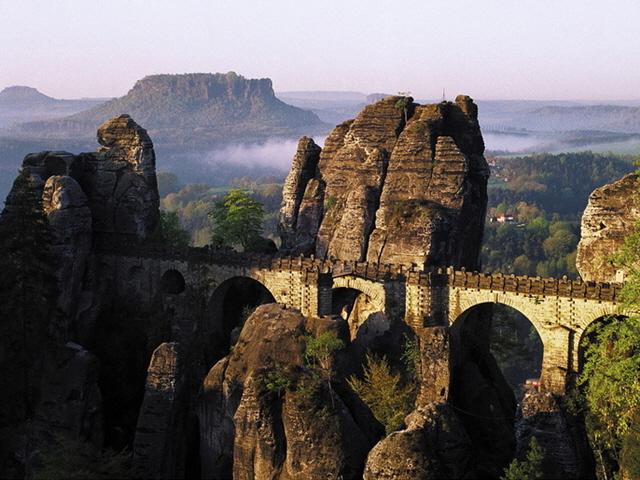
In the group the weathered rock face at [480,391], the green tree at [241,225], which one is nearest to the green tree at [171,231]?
the green tree at [241,225]

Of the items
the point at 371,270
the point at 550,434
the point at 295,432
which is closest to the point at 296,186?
the point at 371,270

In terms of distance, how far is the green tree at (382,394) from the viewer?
117ft

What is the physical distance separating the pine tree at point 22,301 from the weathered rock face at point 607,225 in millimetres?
32142

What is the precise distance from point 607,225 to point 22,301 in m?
33.9

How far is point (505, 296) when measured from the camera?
48438 mm

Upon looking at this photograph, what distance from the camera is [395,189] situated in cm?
5762

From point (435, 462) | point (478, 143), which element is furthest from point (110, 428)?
point (478, 143)

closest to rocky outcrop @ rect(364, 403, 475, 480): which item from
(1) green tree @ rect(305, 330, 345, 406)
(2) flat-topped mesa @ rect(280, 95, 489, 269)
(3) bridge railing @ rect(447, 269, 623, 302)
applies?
(1) green tree @ rect(305, 330, 345, 406)

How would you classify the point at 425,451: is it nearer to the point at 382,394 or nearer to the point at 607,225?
the point at 382,394

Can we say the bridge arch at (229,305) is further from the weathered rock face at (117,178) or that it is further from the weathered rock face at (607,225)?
the weathered rock face at (607,225)

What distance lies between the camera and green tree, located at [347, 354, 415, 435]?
35625mm

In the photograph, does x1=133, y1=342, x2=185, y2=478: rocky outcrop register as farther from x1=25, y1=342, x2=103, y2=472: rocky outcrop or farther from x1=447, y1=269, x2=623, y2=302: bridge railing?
x1=447, y1=269, x2=623, y2=302: bridge railing

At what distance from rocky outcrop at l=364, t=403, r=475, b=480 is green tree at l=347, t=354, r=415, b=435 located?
681cm

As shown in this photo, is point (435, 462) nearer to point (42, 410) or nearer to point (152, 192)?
point (42, 410)
